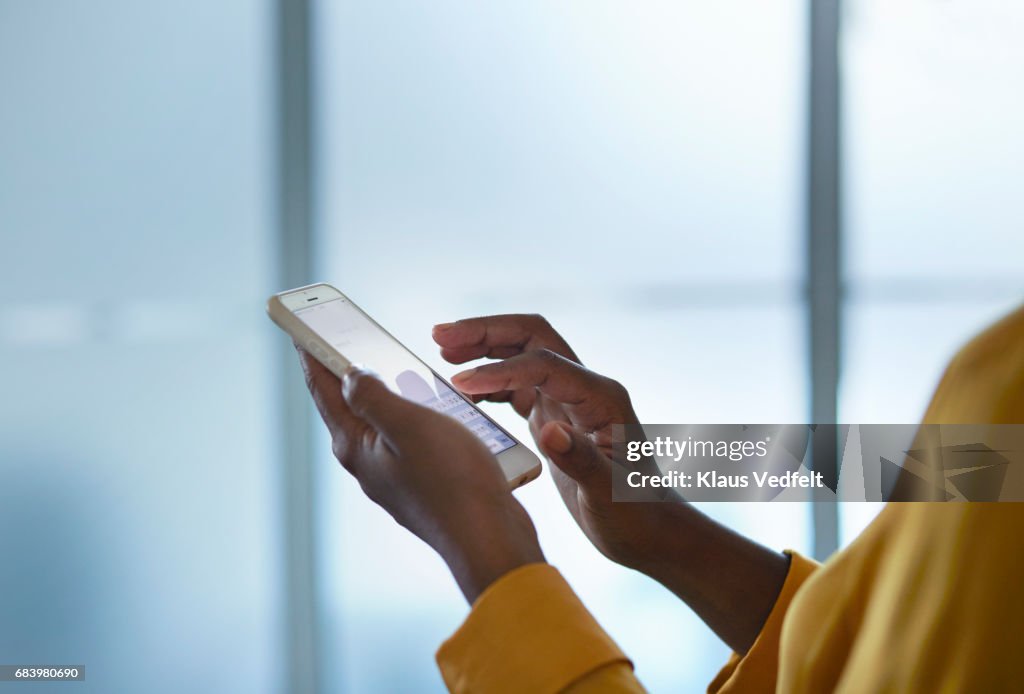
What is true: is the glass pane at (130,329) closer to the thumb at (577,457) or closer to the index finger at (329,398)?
the index finger at (329,398)

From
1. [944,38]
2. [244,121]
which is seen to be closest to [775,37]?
[944,38]

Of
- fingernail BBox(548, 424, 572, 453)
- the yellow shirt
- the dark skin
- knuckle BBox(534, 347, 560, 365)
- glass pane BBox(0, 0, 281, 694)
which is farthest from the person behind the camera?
glass pane BBox(0, 0, 281, 694)

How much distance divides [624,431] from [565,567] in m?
0.90

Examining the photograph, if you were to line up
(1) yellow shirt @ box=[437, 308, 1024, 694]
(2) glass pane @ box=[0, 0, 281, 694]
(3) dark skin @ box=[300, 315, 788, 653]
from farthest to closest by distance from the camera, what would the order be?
1. (2) glass pane @ box=[0, 0, 281, 694]
2. (3) dark skin @ box=[300, 315, 788, 653]
3. (1) yellow shirt @ box=[437, 308, 1024, 694]

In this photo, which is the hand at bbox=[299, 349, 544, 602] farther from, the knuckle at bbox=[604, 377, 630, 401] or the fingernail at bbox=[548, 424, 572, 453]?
the knuckle at bbox=[604, 377, 630, 401]

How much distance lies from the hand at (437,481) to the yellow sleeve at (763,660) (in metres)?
0.25

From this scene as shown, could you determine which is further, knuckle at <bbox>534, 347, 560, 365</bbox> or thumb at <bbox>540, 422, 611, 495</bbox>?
knuckle at <bbox>534, 347, 560, 365</bbox>

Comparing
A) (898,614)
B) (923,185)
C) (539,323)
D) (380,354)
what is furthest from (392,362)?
(923,185)

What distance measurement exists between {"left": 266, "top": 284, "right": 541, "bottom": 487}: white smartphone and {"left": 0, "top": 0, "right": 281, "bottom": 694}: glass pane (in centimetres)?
82

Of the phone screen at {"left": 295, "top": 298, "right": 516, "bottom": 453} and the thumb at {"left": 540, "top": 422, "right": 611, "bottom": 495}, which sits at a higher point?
the phone screen at {"left": 295, "top": 298, "right": 516, "bottom": 453}

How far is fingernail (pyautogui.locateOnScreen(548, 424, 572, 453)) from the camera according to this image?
0.54 m

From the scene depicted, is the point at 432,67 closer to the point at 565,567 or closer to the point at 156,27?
the point at 156,27

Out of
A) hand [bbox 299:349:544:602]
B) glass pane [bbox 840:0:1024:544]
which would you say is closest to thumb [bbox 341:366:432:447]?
hand [bbox 299:349:544:602]

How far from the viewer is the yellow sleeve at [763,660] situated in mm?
575
